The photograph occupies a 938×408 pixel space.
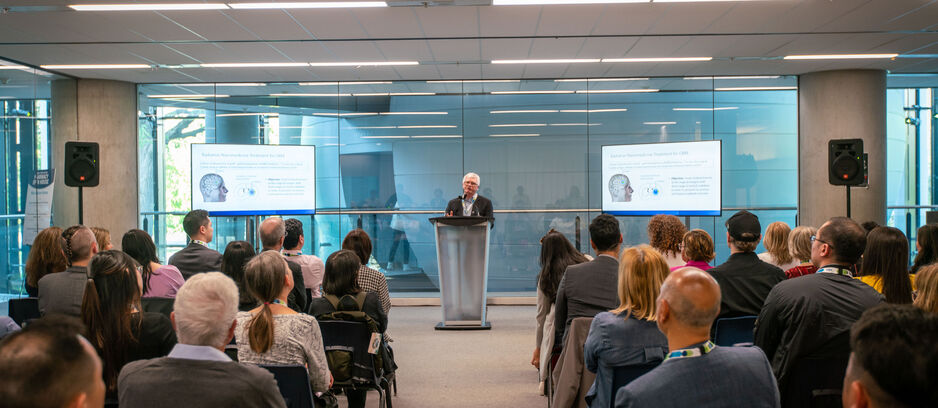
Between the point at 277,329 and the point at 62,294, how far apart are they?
146 centimetres

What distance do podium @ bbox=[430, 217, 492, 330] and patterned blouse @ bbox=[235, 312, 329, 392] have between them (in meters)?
4.23

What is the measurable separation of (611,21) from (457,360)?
11.8ft

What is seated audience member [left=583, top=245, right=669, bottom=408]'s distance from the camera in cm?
252

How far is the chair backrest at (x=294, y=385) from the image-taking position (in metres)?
2.51

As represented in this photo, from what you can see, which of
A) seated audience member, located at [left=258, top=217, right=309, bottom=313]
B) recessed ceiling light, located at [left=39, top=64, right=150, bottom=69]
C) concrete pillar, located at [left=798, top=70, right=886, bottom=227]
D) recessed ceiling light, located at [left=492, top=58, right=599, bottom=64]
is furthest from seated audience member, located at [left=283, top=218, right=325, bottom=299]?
concrete pillar, located at [left=798, top=70, right=886, bottom=227]

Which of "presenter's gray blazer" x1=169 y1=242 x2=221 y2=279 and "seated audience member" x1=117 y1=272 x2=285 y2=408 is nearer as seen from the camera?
"seated audience member" x1=117 y1=272 x2=285 y2=408

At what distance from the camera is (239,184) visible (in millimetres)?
8727

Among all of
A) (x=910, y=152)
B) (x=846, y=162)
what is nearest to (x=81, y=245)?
(x=846, y=162)

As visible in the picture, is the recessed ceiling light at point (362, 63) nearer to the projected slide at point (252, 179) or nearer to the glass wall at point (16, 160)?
the projected slide at point (252, 179)

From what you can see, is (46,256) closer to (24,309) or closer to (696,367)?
(24,309)

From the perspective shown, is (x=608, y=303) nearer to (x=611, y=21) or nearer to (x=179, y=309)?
(x=179, y=309)

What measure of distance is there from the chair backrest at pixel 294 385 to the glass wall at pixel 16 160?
702 cm

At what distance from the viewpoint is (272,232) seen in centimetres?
457

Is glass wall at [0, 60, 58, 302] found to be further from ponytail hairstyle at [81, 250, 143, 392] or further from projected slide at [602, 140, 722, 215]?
projected slide at [602, 140, 722, 215]
